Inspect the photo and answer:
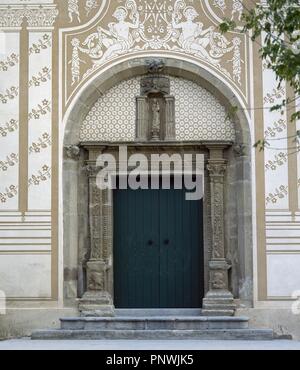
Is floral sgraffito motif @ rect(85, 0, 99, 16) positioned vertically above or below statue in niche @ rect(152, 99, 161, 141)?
above

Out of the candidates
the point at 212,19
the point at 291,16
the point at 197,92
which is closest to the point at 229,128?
the point at 197,92

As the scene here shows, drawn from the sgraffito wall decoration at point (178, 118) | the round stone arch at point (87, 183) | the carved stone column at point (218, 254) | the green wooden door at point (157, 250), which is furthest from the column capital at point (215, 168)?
the green wooden door at point (157, 250)

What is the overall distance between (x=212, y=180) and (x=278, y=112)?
1.51m

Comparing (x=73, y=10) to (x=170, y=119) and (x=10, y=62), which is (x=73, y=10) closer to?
(x=10, y=62)

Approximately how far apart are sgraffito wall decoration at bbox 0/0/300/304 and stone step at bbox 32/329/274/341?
1263 mm

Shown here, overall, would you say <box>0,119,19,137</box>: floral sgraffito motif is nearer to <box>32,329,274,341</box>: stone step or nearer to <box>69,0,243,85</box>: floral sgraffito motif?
<box>69,0,243,85</box>: floral sgraffito motif

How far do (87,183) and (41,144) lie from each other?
0.98 meters

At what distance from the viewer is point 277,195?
14656 millimetres

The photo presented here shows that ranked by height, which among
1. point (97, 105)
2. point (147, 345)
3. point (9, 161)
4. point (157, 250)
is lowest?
point (147, 345)

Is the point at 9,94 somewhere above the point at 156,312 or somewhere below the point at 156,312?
above

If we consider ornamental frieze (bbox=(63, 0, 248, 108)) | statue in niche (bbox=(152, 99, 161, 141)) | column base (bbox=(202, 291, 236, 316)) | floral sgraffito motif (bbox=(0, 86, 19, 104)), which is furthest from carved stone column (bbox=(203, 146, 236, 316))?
floral sgraffito motif (bbox=(0, 86, 19, 104))

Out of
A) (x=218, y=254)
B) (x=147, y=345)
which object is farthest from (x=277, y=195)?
(x=147, y=345)

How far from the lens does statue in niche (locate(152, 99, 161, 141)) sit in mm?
15047

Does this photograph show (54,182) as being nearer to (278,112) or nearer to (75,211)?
(75,211)
